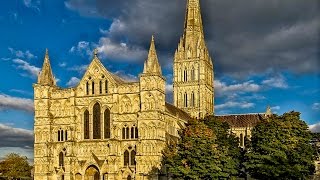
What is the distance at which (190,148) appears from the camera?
64.0 meters

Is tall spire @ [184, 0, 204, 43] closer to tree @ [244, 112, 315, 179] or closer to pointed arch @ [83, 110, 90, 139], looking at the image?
pointed arch @ [83, 110, 90, 139]

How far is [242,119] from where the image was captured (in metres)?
106

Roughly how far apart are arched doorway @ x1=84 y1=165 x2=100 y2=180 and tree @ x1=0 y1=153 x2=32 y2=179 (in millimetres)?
26765

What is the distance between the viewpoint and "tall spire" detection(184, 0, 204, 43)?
10756cm

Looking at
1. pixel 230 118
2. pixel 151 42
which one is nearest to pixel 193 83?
pixel 230 118

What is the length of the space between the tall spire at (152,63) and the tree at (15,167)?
38.0m

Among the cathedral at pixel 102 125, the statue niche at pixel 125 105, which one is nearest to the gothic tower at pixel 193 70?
the cathedral at pixel 102 125

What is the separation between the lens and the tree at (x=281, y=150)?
60.2 metres

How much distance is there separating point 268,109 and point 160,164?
143ft

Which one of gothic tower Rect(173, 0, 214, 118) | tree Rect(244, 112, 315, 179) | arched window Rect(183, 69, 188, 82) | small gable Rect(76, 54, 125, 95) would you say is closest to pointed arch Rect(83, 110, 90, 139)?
small gable Rect(76, 54, 125, 95)

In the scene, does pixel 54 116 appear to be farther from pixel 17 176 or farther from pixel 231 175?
pixel 231 175

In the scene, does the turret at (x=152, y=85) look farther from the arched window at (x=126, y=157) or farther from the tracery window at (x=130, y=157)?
the arched window at (x=126, y=157)

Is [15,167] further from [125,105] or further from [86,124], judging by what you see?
[125,105]

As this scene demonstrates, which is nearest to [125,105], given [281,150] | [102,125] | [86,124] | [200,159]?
[102,125]
